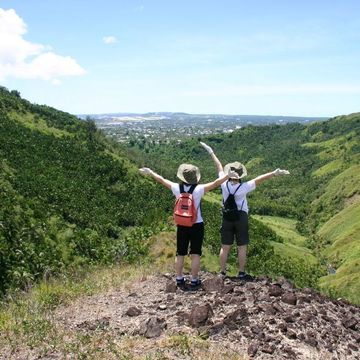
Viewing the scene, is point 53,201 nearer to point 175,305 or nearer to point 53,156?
point 53,156

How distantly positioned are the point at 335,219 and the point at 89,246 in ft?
183

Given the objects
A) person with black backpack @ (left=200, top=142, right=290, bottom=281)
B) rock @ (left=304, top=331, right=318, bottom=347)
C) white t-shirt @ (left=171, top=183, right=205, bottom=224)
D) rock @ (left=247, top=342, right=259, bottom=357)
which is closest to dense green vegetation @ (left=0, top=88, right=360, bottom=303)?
white t-shirt @ (left=171, top=183, right=205, bottom=224)

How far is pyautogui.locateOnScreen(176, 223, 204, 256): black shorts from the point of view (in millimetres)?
8727

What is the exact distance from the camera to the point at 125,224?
173 ft

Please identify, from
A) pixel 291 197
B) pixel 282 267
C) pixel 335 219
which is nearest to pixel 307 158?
pixel 291 197

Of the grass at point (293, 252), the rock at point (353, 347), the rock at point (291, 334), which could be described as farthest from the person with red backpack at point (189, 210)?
the grass at point (293, 252)

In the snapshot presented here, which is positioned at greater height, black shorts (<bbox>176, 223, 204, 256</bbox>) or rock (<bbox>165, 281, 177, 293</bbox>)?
black shorts (<bbox>176, 223, 204, 256</bbox>)

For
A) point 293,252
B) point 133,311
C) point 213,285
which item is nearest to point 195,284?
point 213,285

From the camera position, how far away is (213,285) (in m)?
8.83

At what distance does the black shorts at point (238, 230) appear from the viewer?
30.7 feet

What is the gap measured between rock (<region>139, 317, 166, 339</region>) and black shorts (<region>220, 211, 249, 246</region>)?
2.71m

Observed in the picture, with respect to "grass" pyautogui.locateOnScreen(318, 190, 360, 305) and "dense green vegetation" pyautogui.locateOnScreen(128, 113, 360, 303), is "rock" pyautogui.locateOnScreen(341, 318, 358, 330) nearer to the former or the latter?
"dense green vegetation" pyautogui.locateOnScreen(128, 113, 360, 303)

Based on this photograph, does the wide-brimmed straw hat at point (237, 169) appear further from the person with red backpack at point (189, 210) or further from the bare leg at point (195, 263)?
the bare leg at point (195, 263)

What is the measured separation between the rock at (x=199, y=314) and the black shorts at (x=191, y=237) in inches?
58.3
